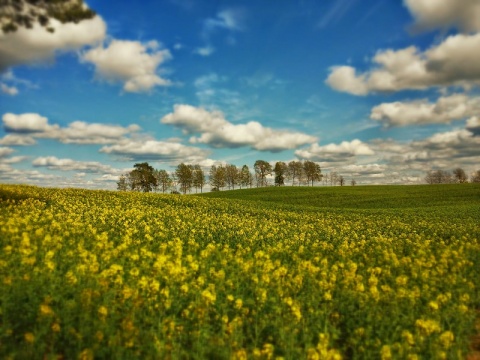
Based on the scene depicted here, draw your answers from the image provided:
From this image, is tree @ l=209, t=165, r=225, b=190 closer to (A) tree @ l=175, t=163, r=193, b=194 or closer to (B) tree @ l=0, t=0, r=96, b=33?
(A) tree @ l=175, t=163, r=193, b=194

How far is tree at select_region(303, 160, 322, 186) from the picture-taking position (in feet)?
407

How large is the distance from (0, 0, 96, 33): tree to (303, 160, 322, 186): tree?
115m

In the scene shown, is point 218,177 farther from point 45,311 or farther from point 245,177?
point 45,311

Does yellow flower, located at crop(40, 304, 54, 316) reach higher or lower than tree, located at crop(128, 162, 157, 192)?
lower

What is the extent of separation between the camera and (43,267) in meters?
8.97

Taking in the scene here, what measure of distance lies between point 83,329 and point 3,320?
1.42 m

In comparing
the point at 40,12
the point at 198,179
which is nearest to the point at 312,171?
the point at 198,179

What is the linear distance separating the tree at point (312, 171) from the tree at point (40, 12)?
115 metres

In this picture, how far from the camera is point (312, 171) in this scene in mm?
124125

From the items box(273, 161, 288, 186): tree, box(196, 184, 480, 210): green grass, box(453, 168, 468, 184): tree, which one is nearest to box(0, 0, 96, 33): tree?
box(196, 184, 480, 210): green grass

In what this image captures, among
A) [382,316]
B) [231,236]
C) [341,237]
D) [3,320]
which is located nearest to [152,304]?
[3,320]

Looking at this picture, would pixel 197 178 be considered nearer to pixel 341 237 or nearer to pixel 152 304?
pixel 341 237

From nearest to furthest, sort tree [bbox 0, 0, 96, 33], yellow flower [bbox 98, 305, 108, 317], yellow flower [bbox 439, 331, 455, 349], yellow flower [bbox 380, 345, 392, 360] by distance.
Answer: yellow flower [bbox 380, 345, 392, 360] < yellow flower [bbox 98, 305, 108, 317] < yellow flower [bbox 439, 331, 455, 349] < tree [bbox 0, 0, 96, 33]

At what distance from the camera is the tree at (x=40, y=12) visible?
12.3 meters
